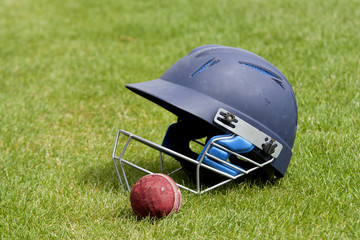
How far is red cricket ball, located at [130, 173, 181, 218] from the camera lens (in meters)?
2.94

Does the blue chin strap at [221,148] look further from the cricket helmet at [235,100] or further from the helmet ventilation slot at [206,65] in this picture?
the helmet ventilation slot at [206,65]

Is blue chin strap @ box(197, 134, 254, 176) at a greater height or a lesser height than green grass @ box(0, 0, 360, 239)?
greater

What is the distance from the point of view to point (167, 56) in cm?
659

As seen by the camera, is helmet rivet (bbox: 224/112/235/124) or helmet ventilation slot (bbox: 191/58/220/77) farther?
helmet ventilation slot (bbox: 191/58/220/77)

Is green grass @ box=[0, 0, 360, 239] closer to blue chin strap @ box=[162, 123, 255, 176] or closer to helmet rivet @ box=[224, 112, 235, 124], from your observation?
blue chin strap @ box=[162, 123, 255, 176]

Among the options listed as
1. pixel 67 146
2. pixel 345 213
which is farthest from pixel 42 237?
pixel 345 213

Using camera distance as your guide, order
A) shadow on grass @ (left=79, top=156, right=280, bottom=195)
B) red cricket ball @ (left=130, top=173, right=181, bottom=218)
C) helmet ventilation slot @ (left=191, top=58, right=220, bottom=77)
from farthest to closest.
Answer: shadow on grass @ (left=79, top=156, right=280, bottom=195), helmet ventilation slot @ (left=191, top=58, right=220, bottom=77), red cricket ball @ (left=130, top=173, right=181, bottom=218)

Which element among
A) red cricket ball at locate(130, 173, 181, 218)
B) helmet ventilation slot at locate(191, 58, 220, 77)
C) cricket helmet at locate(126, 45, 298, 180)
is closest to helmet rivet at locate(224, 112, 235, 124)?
cricket helmet at locate(126, 45, 298, 180)

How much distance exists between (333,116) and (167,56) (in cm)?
278

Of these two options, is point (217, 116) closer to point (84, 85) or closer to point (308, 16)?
point (84, 85)

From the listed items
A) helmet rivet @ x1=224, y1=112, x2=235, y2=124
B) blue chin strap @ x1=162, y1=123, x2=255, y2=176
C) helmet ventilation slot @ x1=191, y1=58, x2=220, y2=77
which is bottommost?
blue chin strap @ x1=162, y1=123, x2=255, y2=176

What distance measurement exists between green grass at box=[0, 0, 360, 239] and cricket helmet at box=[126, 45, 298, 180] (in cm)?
37

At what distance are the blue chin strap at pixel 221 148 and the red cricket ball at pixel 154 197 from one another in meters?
0.28

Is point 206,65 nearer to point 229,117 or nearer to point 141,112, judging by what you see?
point 229,117
